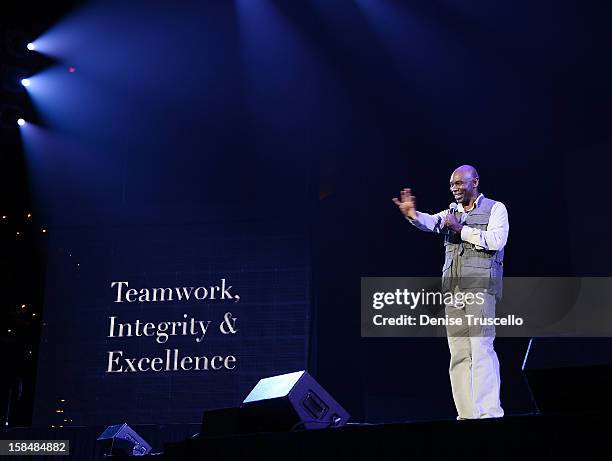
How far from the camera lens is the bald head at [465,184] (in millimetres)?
4926

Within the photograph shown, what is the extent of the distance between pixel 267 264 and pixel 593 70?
156 inches

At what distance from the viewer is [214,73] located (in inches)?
368

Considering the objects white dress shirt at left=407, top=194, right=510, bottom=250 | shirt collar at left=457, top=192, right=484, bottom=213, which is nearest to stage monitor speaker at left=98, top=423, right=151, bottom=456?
white dress shirt at left=407, top=194, right=510, bottom=250

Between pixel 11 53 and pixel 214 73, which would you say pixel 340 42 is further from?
pixel 11 53

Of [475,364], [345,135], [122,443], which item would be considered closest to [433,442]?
[475,364]

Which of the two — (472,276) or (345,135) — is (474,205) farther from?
(345,135)

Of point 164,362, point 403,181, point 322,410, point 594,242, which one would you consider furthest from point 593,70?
point 164,362

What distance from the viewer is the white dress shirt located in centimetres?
472

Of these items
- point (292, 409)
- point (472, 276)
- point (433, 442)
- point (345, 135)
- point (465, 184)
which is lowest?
point (433, 442)

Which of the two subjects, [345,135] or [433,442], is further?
[345,135]

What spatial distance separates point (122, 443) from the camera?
6.04 m

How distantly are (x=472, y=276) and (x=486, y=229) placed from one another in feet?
1.02

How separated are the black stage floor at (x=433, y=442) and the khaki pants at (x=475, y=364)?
121 cm

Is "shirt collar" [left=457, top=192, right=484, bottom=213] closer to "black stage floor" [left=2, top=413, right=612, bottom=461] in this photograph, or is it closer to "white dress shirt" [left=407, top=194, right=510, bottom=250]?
"white dress shirt" [left=407, top=194, right=510, bottom=250]
